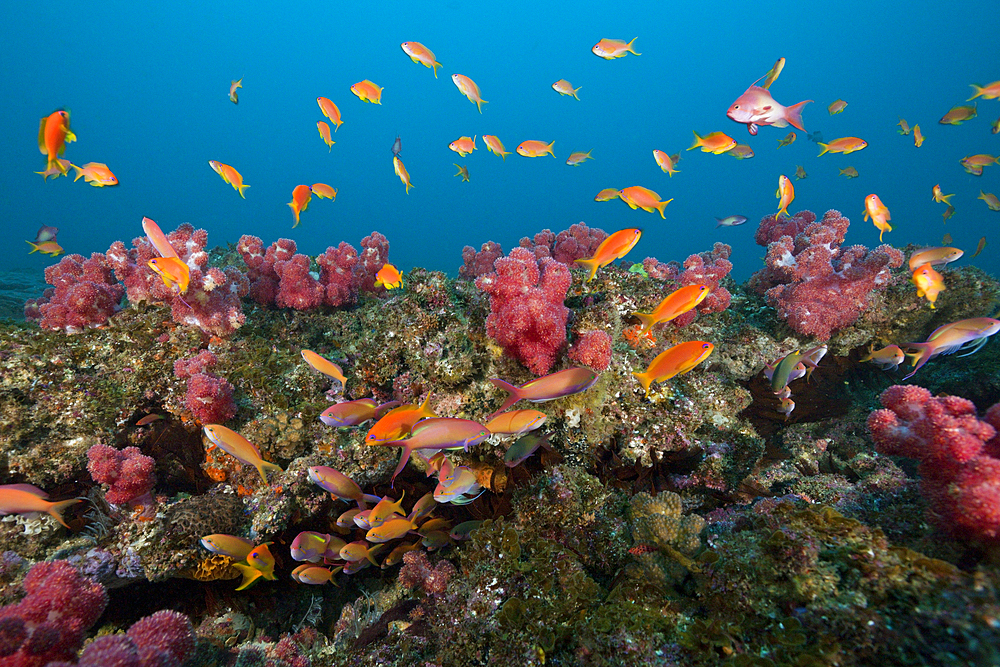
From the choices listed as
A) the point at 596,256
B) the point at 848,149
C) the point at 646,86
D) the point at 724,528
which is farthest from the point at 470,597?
the point at 646,86

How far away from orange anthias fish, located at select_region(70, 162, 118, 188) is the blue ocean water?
68213mm

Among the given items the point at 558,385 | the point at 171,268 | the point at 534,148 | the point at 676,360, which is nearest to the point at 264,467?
the point at 171,268

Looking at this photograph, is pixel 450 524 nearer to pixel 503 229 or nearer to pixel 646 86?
pixel 503 229

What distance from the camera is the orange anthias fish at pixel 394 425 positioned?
251 cm

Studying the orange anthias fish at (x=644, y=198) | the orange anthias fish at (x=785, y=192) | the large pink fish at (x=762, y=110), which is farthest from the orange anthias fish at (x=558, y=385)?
the orange anthias fish at (x=785, y=192)

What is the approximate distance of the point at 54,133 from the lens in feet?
11.9

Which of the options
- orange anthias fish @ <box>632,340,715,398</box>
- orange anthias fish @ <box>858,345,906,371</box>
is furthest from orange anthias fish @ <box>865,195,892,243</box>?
orange anthias fish @ <box>632,340,715,398</box>

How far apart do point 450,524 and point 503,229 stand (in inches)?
4264

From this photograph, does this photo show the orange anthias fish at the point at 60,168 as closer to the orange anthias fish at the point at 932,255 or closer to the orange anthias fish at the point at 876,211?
the orange anthias fish at the point at 932,255

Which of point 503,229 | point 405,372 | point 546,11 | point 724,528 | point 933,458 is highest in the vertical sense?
point 546,11

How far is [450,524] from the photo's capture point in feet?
11.6

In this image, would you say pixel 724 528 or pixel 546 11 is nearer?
pixel 724 528

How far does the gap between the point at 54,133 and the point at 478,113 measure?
143 m

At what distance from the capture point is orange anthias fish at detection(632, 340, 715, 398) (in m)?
2.46
